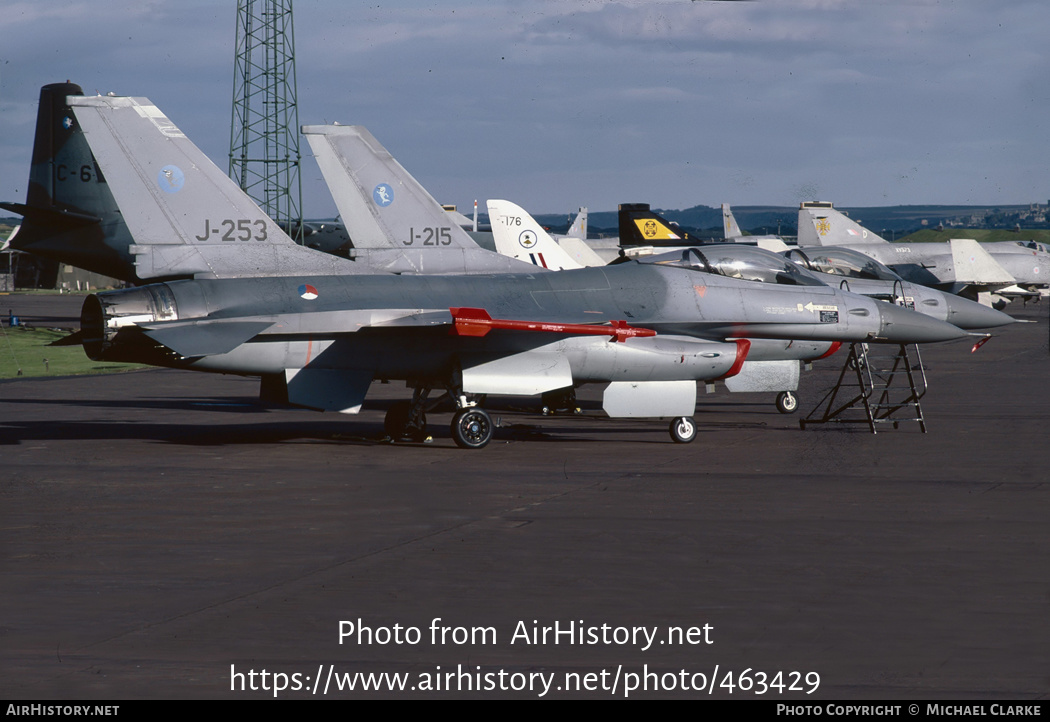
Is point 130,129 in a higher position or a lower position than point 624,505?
higher

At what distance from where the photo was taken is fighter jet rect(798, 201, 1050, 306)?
148ft

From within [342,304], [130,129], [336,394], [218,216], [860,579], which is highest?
[130,129]

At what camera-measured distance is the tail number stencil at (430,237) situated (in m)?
17.6

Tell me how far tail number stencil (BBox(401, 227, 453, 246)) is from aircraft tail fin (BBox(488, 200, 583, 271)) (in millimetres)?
12685

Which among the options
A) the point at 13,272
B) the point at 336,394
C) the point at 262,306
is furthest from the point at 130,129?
the point at 13,272

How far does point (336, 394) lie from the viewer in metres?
15.2

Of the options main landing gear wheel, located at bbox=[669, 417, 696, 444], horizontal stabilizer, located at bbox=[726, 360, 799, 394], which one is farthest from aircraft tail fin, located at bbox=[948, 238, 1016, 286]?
main landing gear wheel, located at bbox=[669, 417, 696, 444]

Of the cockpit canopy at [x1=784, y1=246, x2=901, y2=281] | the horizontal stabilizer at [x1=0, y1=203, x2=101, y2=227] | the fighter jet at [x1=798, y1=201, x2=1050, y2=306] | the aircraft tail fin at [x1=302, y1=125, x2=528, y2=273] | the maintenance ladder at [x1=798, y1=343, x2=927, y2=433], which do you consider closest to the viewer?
the maintenance ladder at [x1=798, y1=343, x2=927, y2=433]

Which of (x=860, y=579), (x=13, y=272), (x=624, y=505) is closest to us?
(x=860, y=579)

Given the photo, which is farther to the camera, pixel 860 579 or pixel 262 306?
pixel 262 306

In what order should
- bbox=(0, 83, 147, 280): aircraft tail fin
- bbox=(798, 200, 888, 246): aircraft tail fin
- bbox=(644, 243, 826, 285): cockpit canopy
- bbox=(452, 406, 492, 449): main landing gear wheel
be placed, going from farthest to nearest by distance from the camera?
bbox=(798, 200, 888, 246): aircraft tail fin, bbox=(0, 83, 147, 280): aircraft tail fin, bbox=(644, 243, 826, 285): cockpit canopy, bbox=(452, 406, 492, 449): main landing gear wheel

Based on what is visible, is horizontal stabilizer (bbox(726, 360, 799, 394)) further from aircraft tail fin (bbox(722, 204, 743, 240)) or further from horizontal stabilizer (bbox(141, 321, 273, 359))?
aircraft tail fin (bbox(722, 204, 743, 240))

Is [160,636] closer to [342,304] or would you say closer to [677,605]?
[677,605]
